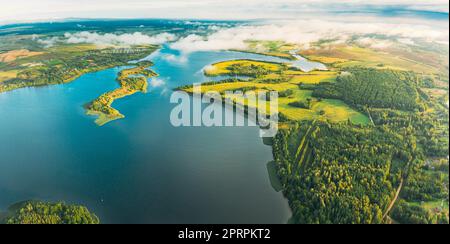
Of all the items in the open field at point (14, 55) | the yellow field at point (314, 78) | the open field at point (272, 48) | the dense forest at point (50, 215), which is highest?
the open field at point (272, 48)

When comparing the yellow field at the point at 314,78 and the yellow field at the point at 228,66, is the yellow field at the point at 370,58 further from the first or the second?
the yellow field at the point at 228,66

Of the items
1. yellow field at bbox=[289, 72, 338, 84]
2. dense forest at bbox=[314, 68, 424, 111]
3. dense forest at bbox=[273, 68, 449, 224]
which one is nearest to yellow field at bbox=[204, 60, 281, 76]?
yellow field at bbox=[289, 72, 338, 84]

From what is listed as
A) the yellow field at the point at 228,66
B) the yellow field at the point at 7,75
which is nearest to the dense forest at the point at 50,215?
the yellow field at the point at 7,75

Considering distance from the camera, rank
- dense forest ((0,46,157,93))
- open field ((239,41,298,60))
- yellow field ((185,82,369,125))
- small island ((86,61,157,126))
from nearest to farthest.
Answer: yellow field ((185,82,369,125)), small island ((86,61,157,126)), dense forest ((0,46,157,93)), open field ((239,41,298,60))

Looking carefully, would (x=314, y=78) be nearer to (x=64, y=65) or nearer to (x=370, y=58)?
(x=370, y=58)

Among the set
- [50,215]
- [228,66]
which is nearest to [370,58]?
[228,66]

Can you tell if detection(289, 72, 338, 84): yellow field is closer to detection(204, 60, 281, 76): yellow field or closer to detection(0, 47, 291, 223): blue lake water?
detection(204, 60, 281, 76): yellow field
